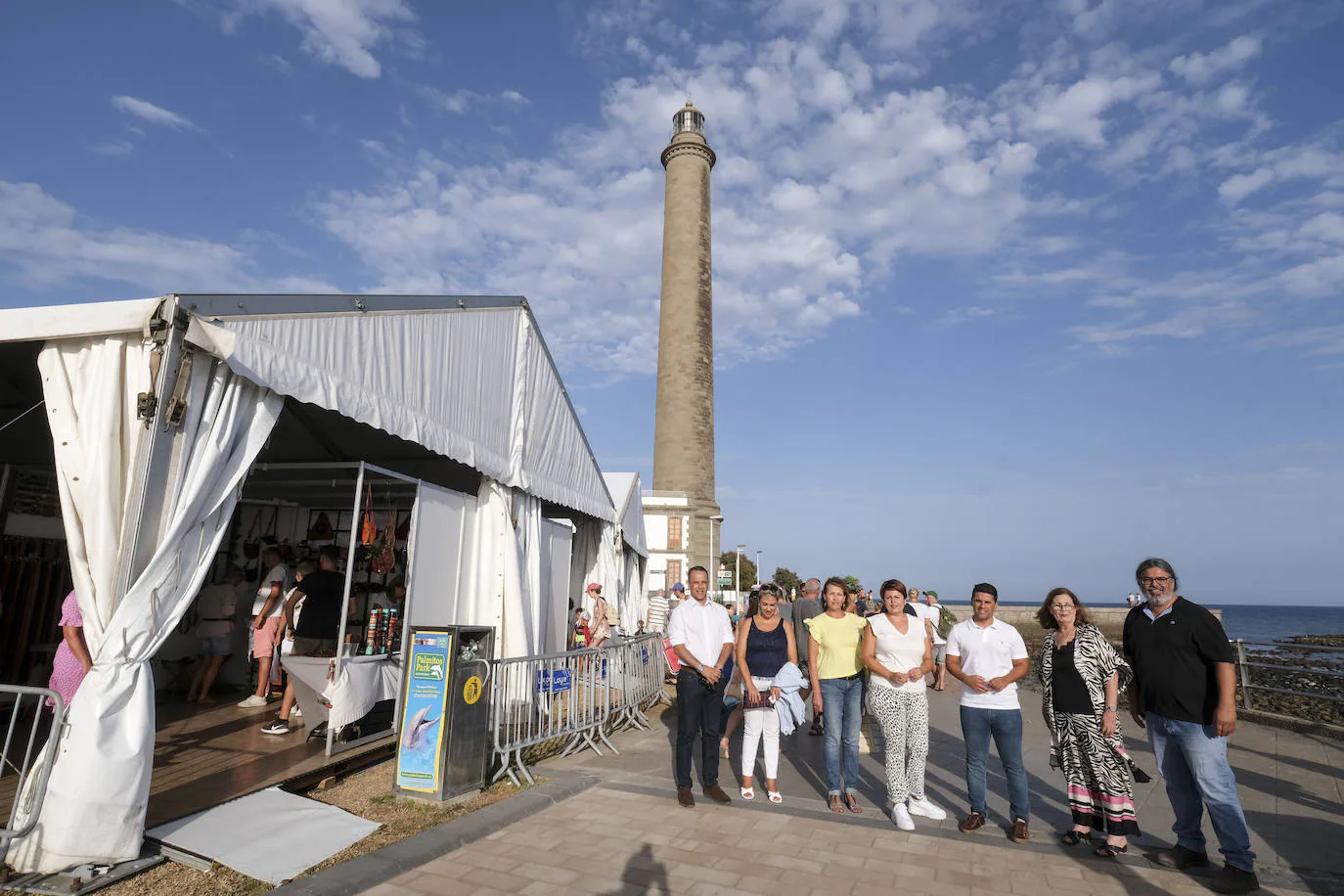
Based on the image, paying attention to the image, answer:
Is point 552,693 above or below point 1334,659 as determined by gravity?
above

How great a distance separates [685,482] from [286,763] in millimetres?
29307

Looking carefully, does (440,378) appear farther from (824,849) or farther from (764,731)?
(824,849)

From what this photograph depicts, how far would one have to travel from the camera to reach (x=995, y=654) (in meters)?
5.13

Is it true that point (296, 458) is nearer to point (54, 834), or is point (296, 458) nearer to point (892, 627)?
point (54, 834)

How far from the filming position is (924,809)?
543 centimetres

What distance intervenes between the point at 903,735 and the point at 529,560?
190 inches

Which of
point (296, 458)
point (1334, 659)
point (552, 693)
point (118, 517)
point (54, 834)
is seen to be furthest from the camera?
point (1334, 659)

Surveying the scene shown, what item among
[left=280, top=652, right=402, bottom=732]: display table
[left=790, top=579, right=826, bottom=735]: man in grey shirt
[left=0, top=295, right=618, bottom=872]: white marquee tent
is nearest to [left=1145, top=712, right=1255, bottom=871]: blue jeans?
[left=790, top=579, right=826, bottom=735]: man in grey shirt

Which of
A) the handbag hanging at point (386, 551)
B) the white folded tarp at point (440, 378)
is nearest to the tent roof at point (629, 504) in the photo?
the white folded tarp at point (440, 378)

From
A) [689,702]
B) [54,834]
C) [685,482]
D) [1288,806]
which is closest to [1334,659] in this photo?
[685,482]

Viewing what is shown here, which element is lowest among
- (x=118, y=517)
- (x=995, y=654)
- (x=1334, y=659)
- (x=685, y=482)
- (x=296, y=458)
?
(x=1334, y=659)

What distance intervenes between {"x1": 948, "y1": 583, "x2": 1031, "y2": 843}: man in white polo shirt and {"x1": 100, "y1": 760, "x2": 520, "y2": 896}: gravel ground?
349 cm

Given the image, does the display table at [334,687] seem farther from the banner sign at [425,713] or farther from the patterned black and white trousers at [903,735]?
the patterned black and white trousers at [903,735]

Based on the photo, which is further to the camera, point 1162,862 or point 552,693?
point 552,693
